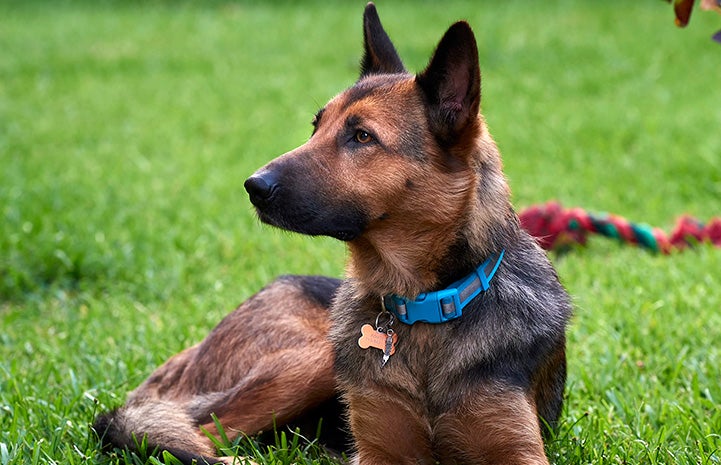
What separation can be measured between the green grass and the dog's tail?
96mm

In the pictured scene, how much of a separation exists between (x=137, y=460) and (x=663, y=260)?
14.1 feet

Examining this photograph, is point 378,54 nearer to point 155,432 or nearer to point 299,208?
point 299,208

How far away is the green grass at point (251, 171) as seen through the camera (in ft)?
15.5

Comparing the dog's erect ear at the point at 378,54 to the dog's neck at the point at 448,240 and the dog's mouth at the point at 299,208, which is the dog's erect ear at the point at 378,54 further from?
the dog's mouth at the point at 299,208

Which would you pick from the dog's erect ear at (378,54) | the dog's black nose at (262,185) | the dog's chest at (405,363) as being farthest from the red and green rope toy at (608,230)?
the dog's black nose at (262,185)

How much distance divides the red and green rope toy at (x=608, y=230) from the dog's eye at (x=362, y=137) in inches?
146

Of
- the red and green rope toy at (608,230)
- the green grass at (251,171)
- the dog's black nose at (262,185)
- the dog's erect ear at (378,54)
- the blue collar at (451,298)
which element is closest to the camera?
the dog's black nose at (262,185)

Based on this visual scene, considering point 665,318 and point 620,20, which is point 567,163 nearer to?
point 665,318

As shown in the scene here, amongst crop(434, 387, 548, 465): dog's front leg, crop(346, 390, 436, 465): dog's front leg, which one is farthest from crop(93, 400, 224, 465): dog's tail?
crop(434, 387, 548, 465): dog's front leg

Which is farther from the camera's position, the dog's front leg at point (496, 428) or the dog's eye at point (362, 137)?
the dog's eye at point (362, 137)

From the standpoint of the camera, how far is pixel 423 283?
376cm

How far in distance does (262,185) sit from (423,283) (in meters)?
0.74

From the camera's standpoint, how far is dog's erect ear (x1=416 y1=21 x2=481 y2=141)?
139 inches

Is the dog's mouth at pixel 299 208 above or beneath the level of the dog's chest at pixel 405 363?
above
